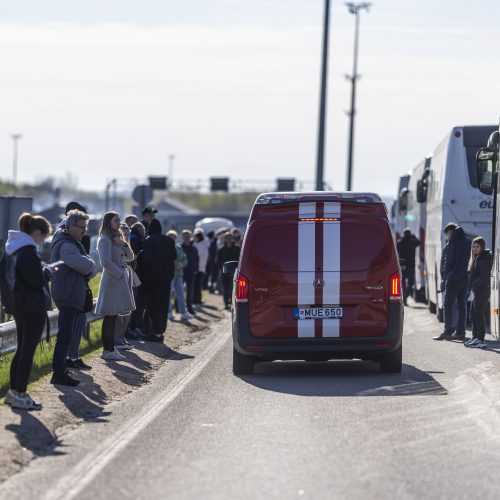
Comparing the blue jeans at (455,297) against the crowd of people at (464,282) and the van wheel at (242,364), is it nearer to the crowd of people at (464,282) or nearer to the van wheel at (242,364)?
the crowd of people at (464,282)

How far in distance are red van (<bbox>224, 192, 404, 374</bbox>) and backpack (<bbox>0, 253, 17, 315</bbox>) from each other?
4138 mm

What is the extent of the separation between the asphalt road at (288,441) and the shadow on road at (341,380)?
0.07 feet

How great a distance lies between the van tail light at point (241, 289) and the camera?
16500mm

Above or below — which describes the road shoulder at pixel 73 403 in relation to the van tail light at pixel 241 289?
below

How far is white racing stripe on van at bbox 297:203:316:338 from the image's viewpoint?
16.4 meters

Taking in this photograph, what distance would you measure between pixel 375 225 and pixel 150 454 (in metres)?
6.61

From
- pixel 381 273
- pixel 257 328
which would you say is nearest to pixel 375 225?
pixel 381 273

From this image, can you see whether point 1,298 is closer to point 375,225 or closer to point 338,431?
point 338,431

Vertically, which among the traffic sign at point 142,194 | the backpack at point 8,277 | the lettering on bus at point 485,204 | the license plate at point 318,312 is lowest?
the license plate at point 318,312

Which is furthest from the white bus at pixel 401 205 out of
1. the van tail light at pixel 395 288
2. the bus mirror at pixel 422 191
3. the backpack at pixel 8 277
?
the backpack at pixel 8 277

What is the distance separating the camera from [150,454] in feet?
34.2

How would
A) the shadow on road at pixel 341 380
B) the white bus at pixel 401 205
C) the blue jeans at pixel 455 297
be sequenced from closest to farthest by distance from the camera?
the shadow on road at pixel 341 380, the blue jeans at pixel 455 297, the white bus at pixel 401 205

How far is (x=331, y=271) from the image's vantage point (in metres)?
→ 16.4

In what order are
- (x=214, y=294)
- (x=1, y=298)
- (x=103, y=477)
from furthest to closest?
(x=214, y=294)
(x=1, y=298)
(x=103, y=477)
